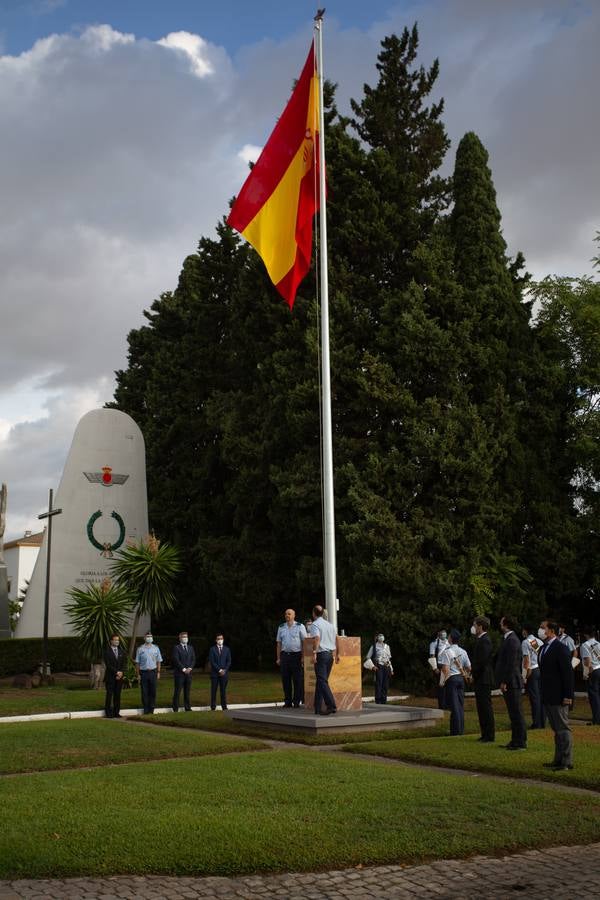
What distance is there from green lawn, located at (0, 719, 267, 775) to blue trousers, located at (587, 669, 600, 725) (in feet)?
22.2

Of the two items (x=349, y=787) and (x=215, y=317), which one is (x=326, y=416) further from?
(x=215, y=317)

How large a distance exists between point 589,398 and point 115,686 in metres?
17.9

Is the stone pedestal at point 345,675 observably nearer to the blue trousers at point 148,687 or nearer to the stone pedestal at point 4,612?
the blue trousers at point 148,687

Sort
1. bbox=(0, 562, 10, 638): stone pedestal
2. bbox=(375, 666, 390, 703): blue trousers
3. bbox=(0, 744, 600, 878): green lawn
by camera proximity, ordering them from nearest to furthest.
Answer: bbox=(0, 744, 600, 878): green lawn, bbox=(375, 666, 390, 703): blue trousers, bbox=(0, 562, 10, 638): stone pedestal

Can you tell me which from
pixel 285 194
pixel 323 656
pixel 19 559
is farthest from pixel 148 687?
pixel 19 559

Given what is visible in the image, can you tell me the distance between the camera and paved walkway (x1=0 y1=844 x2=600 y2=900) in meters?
6.08

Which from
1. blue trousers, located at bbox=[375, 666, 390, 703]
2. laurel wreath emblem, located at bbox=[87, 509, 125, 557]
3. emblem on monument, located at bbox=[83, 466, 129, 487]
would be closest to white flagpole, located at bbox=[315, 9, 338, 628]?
blue trousers, located at bbox=[375, 666, 390, 703]

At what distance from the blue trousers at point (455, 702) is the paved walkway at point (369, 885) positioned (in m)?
7.76

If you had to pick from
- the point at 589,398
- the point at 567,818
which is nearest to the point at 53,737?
the point at 567,818

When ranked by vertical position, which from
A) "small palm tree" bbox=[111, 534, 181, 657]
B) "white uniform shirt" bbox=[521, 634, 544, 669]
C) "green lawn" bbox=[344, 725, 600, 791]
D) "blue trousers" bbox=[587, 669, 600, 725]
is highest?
"small palm tree" bbox=[111, 534, 181, 657]

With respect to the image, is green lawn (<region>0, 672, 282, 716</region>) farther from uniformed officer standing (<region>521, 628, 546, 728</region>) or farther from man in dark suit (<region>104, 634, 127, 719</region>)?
uniformed officer standing (<region>521, 628, 546, 728</region>)

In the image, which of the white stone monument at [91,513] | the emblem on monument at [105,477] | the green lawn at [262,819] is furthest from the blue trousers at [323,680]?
the emblem on monument at [105,477]

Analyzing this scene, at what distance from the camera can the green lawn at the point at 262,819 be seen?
6684 millimetres

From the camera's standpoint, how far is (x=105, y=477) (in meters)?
32.5
